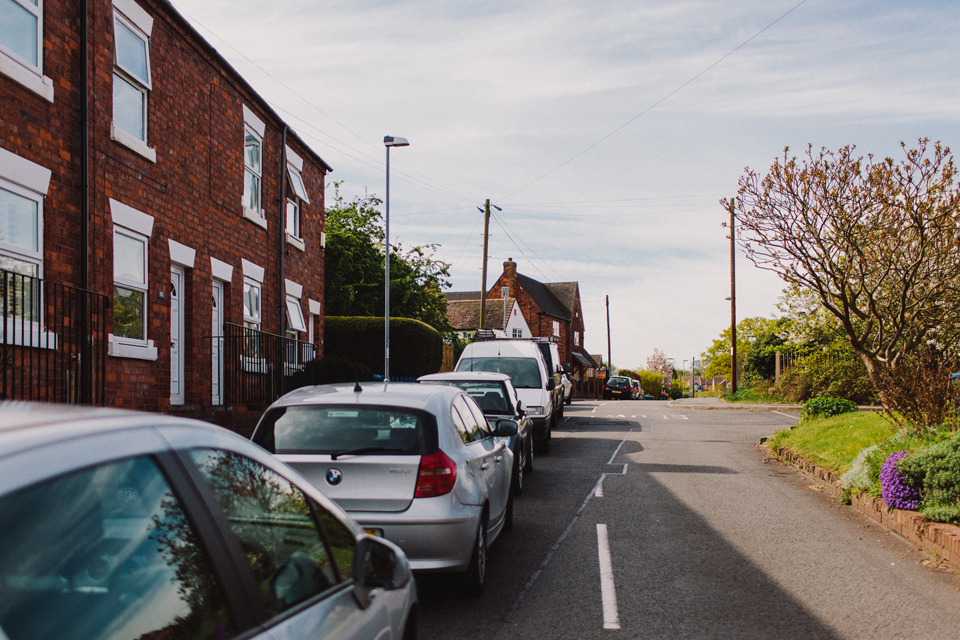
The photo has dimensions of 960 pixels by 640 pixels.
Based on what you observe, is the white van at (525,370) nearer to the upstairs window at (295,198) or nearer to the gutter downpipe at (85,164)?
the upstairs window at (295,198)

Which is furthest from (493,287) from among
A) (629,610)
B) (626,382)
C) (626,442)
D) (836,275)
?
(629,610)

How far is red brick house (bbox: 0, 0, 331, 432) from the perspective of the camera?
8508 millimetres

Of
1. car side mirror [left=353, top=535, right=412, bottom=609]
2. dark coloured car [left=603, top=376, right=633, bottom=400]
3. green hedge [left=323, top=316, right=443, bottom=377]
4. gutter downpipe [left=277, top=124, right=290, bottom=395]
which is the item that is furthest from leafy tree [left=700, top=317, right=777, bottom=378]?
car side mirror [left=353, top=535, right=412, bottom=609]

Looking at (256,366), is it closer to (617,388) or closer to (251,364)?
(251,364)

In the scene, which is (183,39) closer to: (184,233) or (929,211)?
(184,233)

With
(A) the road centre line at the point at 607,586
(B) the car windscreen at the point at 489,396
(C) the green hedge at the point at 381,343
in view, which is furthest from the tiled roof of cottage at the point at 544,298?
(A) the road centre line at the point at 607,586

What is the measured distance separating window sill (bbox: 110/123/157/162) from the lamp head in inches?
511

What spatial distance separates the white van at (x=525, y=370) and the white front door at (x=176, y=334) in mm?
5936

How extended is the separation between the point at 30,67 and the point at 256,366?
278 inches

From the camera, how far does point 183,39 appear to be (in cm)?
1230

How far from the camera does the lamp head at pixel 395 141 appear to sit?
2372 centimetres

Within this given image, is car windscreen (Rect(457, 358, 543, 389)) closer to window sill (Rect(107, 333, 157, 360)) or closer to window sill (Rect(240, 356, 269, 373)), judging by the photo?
window sill (Rect(240, 356, 269, 373))

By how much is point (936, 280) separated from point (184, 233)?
11742 mm

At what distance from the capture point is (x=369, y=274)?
34625 millimetres
